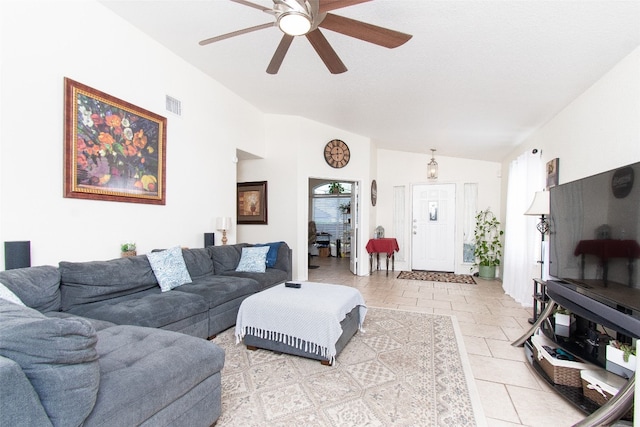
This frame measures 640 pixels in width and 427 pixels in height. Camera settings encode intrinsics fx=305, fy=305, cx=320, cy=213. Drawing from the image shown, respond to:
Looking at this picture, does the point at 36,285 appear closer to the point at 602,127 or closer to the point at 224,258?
the point at 224,258

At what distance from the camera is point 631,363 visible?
1.66 m

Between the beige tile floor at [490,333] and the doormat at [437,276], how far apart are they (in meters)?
0.20

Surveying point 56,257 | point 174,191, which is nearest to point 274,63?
point 174,191

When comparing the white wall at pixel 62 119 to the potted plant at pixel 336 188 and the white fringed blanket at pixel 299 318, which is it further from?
the potted plant at pixel 336 188

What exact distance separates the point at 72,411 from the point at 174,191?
114 inches

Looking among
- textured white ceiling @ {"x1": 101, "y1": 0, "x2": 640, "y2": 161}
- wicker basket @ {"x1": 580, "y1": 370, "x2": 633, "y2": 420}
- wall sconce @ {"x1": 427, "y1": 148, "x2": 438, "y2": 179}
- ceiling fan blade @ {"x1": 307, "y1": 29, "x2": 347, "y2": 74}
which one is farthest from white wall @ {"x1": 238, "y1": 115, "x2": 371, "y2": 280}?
wicker basket @ {"x1": 580, "y1": 370, "x2": 633, "y2": 420}

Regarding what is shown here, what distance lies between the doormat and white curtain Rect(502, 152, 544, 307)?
3.07ft

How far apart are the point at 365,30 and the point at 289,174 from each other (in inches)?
140

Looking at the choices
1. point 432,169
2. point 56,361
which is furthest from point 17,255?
point 432,169

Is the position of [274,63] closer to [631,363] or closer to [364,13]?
[364,13]

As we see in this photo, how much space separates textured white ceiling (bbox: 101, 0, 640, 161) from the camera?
2.11 metres

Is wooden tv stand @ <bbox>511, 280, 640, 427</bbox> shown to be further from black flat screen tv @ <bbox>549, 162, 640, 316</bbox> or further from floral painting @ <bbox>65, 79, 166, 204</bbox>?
floral painting @ <bbox>65, 79, 166, 204</bbox>

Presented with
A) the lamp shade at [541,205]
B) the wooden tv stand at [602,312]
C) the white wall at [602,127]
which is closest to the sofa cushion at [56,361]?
the wooden tv stand at [602,312]

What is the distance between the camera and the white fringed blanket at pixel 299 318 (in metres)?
2.37
